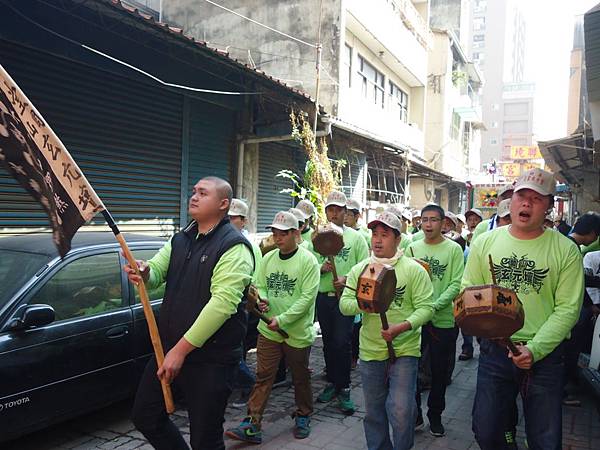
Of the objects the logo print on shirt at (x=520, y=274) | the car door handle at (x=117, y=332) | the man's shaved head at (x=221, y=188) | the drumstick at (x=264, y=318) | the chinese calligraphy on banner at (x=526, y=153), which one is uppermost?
the chinese calligraphy on banner at (x=526, y=153)

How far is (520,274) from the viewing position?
296 centimetres

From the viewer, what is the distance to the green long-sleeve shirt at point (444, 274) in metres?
4.55

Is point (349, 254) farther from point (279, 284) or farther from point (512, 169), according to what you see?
point (512, 169)

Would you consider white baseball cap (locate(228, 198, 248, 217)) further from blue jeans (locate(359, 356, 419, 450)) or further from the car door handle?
blue jeans (locate(359, 356, 419, 450))

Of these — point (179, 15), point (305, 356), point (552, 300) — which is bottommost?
point (305, 356)

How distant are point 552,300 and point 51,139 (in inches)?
112

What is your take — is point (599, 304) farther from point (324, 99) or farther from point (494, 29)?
point (494, 29)

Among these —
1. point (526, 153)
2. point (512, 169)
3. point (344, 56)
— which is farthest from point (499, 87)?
point (344, 56)

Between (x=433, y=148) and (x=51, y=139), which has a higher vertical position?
(x=433, y=148)

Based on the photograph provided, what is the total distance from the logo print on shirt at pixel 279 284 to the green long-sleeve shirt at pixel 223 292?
1324 mm

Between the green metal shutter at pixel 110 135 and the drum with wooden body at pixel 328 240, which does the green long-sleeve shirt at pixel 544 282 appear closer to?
the drum with wooden body at pixel 328 240

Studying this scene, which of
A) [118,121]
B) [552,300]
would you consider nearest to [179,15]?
[118,121]

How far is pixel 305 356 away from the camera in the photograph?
436 centimetres

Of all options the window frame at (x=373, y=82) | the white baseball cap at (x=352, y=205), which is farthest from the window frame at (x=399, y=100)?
the white baseball cap at (x=352, y=205)
